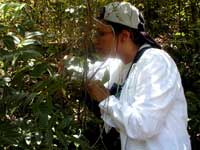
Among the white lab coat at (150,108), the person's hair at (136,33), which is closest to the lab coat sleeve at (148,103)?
the white lab coat at (150,108)

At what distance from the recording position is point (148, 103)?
181cm

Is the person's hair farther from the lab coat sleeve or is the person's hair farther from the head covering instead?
the lab coat sleeve

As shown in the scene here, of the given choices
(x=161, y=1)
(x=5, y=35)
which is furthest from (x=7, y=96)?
(x=161, y=1)

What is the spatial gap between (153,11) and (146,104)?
2.24m

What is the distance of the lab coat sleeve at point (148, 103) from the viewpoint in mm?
1809

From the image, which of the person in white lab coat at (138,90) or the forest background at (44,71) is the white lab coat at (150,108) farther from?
the forest background at (44,71)

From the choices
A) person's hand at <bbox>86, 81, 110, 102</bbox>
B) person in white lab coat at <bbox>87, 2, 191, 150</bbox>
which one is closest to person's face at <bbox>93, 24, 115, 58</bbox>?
person in white lab coat at <bbox>87, 2, 191, 150</bbox>

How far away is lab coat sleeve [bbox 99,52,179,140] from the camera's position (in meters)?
1.81

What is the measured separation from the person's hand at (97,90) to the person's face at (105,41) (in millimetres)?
111

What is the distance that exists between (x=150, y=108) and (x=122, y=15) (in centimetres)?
42

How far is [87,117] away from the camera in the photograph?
2.36 m

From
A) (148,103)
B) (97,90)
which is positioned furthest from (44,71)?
(148,103)

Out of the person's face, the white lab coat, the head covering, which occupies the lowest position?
the white lab coat

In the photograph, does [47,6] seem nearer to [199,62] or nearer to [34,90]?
[34,90]
